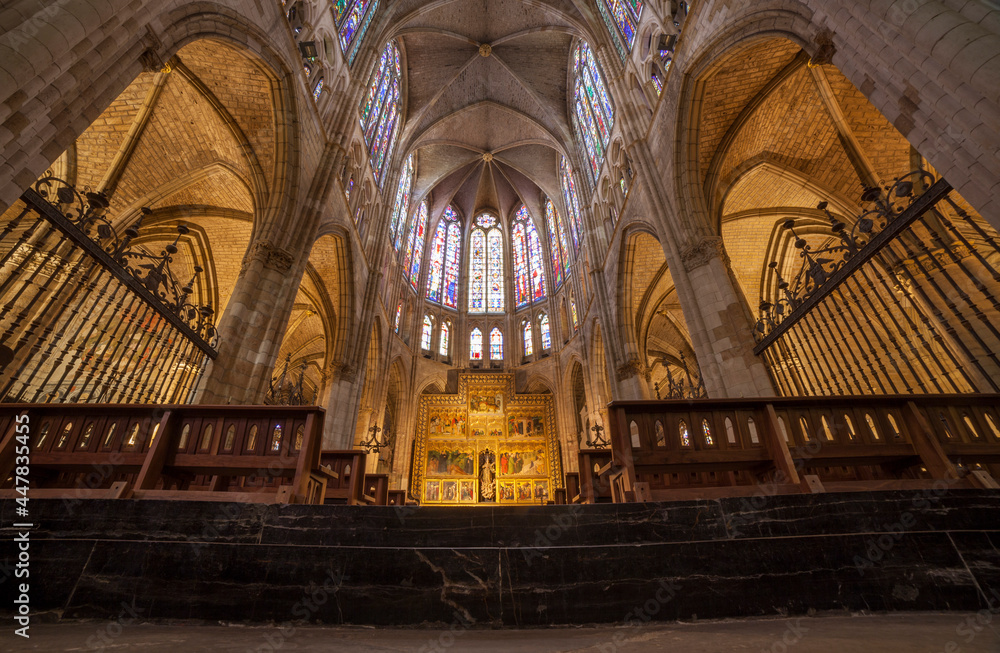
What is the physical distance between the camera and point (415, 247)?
22.7m

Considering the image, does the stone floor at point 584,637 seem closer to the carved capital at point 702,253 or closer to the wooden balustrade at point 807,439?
the wooden balustrade at point 807,439

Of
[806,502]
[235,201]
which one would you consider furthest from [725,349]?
[235,201]

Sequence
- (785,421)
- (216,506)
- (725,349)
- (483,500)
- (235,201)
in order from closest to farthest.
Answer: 1. (216,506)
2. (785,421)
3. (725,349)
4. (235,201)
5. (483,500)

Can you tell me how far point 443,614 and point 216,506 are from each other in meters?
1.63

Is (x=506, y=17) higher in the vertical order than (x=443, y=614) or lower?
higher

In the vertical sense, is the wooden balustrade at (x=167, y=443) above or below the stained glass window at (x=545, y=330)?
below

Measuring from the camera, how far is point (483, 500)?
711 inches

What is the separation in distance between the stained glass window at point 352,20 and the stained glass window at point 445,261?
38.8 ft

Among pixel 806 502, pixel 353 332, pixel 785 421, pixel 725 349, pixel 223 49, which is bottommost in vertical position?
pixel 806 502

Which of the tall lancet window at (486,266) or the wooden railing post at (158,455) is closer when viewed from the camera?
the wooden railing post at (158,455)

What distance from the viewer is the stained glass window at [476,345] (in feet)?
74.5

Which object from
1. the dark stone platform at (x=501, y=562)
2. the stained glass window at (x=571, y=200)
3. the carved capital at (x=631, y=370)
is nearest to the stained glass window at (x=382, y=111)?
the stained glass window at (x=571, y=200)

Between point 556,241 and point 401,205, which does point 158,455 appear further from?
point 556,241

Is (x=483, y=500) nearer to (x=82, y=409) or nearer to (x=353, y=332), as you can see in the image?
(x=353, y=332)
